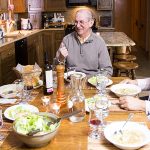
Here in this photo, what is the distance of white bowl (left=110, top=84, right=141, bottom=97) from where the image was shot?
1836 millimetres

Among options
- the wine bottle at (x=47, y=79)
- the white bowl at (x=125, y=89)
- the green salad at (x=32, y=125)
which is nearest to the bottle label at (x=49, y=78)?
the wine bottle at (x=47, y=79)

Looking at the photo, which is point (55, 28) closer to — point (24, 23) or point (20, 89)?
point (24, 23)

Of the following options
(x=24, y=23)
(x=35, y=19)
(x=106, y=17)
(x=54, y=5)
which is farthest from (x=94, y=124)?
(x=106, y=17)

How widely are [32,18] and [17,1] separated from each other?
3.06 feet

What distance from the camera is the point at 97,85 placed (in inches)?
74.7

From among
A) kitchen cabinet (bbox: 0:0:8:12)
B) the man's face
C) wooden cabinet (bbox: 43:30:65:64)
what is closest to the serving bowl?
the man's face

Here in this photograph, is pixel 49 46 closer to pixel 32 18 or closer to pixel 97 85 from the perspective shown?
pixel 32 18

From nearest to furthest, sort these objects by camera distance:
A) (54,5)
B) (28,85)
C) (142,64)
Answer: (28,85), (54,5), (142,64)

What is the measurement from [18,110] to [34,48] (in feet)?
14.4

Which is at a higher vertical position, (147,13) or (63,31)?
(147,13)

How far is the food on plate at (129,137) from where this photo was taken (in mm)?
1202

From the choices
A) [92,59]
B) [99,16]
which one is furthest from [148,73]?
[92,59]

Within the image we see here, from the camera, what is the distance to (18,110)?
62.4 inches

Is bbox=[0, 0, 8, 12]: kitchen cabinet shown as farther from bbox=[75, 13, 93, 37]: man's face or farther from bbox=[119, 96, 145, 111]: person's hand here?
bbox=[119, 96, 145, 111]: person's hand
